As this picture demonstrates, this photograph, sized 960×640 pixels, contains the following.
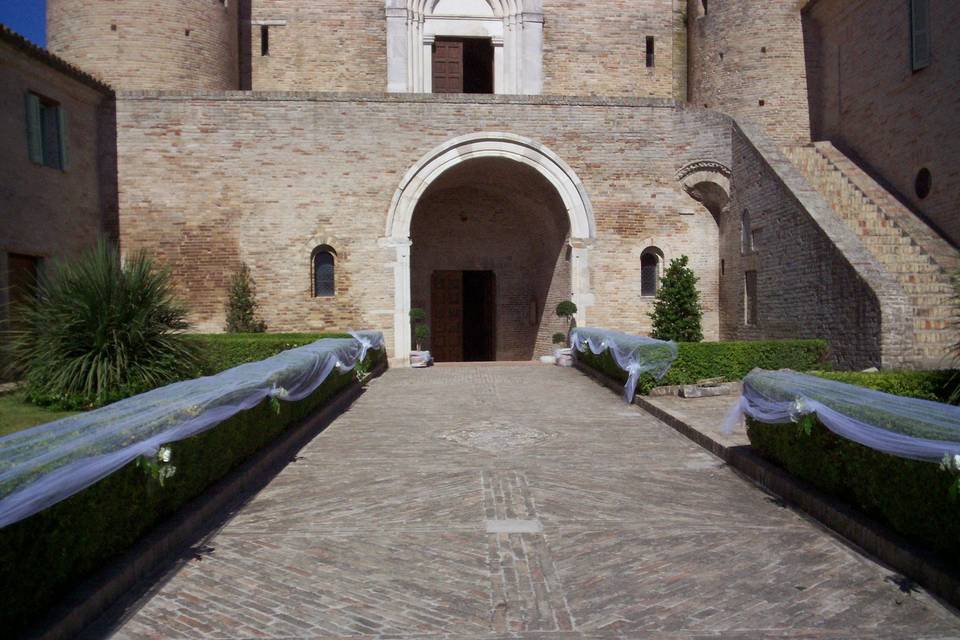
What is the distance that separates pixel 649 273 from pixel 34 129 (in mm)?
14508

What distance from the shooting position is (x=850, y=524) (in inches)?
200

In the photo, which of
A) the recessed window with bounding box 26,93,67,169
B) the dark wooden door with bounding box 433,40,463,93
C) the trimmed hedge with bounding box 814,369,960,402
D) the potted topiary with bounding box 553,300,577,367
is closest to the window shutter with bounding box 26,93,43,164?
the recessed window with bounding box 26,93,67,169

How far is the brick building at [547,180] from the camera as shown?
14.9 metres

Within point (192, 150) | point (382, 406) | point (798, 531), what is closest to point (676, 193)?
point (382, 406)

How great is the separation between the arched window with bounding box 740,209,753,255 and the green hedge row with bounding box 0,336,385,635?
1323cm

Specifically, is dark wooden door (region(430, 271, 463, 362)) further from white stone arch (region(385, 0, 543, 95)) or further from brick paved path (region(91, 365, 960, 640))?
brick paved path (region(91, 365, 960, 640))

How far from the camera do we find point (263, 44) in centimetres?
2394

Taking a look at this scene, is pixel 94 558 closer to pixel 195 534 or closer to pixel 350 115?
pixel 195 534

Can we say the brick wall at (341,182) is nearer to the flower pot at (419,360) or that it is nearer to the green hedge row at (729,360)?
the flower pot at (419,360)

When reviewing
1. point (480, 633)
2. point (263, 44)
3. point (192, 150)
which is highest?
point (263, 44)

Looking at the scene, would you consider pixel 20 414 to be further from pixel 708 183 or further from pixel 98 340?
pixel 708 183

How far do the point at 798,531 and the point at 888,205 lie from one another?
43.1 ft

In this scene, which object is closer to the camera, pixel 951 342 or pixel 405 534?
pixel 405 534

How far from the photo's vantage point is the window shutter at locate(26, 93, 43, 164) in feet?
48.1
